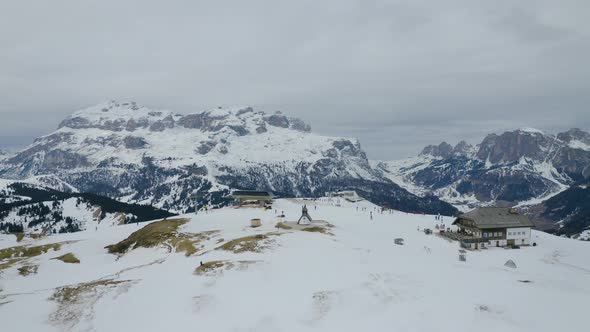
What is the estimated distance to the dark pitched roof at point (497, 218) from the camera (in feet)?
306

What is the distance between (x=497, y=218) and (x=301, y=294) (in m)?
73.1

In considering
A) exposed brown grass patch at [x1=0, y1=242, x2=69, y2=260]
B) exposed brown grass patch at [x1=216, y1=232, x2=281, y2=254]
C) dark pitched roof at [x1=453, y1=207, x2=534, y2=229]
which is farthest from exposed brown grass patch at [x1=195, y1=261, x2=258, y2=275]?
exposed brown grass patch at [x1=0, y1=242, x2=69, y2=260]

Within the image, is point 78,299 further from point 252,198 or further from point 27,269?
point 252,198

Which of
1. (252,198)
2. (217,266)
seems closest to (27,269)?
(217,266)

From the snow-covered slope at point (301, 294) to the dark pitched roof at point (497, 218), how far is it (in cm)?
2312

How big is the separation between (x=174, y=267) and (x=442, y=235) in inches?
2658

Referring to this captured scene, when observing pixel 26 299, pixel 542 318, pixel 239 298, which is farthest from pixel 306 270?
pixel 26 299

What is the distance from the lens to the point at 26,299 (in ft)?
150

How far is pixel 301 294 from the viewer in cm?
4175

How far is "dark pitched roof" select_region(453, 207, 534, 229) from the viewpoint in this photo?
93.2 m

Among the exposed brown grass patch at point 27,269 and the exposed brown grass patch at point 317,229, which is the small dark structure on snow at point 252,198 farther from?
the exposed brown grass patch at point 27,269

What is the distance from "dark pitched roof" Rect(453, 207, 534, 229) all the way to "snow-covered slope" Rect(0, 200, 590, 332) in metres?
23.1

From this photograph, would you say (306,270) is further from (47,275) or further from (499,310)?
(47,275)

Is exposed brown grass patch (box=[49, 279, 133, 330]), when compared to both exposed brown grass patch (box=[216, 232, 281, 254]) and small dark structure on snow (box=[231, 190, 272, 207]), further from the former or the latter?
small dark structure on snow (box=[231, 190, 272, 207])
